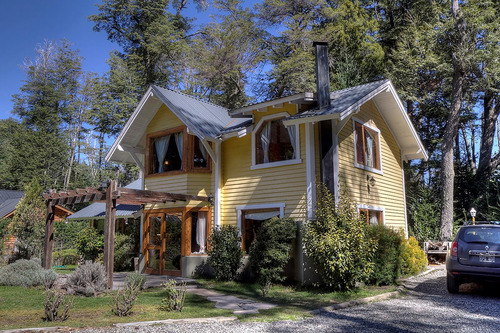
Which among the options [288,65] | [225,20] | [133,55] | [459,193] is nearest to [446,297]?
[459,193]

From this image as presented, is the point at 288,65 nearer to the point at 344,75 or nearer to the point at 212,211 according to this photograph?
the point at 344,75

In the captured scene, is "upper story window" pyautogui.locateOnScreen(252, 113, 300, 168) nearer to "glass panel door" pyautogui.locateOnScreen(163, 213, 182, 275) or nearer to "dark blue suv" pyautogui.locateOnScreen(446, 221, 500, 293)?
"glass panel door" pyautogui.locateOnScreen(163, 213, 182, 275)

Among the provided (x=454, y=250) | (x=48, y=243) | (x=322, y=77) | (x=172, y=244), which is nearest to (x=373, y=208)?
(x=454, y=250)

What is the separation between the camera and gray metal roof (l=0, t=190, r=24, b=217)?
28.9 metres

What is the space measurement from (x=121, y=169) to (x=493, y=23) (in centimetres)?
3307

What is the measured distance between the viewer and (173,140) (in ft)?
43.3

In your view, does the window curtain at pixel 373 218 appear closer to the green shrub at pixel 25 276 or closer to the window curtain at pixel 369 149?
the window curtain at pixel 369 149

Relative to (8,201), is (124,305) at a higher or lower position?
lower

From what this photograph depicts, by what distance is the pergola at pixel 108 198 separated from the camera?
9.52 metres

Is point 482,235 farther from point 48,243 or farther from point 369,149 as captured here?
point 48,243

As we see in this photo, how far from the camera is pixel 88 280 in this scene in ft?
29.0

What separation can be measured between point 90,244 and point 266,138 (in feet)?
27.8

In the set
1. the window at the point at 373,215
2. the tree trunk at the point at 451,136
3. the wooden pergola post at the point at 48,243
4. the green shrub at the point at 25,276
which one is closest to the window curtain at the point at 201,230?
the green shrub at the point at 25,276

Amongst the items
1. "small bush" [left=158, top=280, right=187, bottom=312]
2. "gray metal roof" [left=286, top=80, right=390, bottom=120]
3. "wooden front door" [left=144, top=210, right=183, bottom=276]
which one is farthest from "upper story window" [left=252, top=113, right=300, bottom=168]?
"small bush" [left=158, top=280, right=187, bottom=312]
